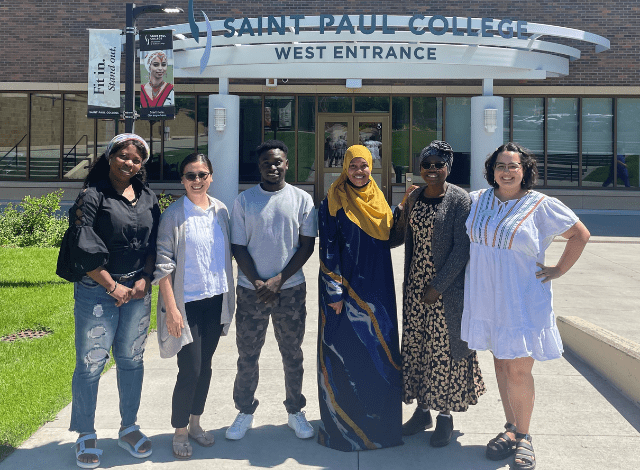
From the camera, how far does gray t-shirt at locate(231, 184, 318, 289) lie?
13.2ft

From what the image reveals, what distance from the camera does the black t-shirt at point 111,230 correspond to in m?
3.58

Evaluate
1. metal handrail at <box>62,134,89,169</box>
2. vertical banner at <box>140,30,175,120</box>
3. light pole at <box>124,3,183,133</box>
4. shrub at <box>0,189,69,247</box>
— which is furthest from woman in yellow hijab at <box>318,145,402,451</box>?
metal handrail at <box>62,134,89,169</box>

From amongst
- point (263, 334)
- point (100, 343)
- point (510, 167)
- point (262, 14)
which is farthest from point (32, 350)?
point (262, 14)

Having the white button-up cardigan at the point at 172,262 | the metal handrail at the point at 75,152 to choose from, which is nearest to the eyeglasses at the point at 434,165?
the white button-up cardigan at the point at 172,262

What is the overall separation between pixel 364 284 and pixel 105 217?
1.57m

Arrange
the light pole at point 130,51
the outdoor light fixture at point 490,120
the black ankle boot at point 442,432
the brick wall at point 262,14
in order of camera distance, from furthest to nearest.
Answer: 1. the brick wall at point 262,14
2. the outdoor light fixture at point 490,120
3. the light pole at point 130,51
4. the black ankle boot at point 442,432

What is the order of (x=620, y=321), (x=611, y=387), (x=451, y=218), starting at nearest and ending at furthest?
(x=451, y=218), (x=611, y=387), (x=620, y=321)

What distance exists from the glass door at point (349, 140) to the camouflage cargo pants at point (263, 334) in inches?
597

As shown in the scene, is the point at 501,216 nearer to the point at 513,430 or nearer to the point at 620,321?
the point at 513,430

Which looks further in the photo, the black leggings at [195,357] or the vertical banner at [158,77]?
the vertical banner at [158,77]

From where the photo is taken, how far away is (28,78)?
1900 cm

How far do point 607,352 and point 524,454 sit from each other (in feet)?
6.44

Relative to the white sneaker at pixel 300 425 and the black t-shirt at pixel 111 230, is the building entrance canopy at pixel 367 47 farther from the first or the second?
the white sneaker at pixel 300 425

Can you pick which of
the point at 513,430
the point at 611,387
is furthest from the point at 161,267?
the point at 611,387
